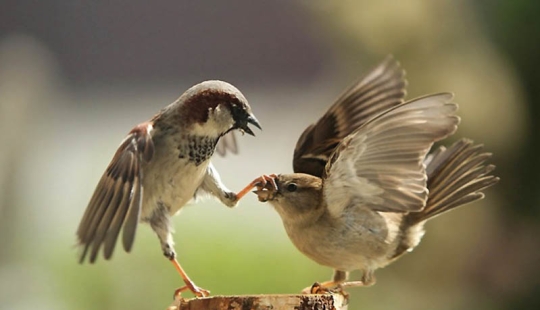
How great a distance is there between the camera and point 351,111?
2463mm

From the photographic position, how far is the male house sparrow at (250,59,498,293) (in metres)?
2.12

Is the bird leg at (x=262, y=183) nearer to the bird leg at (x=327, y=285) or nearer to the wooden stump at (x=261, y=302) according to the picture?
the bird leg at (x=327, y=285)

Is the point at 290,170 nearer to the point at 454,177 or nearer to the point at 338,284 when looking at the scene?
the point at 454,177

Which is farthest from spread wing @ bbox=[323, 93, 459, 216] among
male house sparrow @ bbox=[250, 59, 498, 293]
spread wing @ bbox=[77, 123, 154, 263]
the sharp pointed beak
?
spread wing @ bbox=[77, 123, 154, 263]

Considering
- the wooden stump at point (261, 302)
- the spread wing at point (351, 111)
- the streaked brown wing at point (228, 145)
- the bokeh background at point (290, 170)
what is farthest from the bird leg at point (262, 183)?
the bokeh background at point (290, 170)

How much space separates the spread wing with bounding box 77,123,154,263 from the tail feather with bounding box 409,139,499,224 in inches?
35.8

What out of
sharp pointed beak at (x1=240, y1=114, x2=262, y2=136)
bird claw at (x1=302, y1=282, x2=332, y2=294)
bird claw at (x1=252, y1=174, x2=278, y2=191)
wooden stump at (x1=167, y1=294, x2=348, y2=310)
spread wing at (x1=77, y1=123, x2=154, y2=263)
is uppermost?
sharp pointed beak at (x1=240, y1=114, x2=262, y2=136)

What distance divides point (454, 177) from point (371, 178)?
42 cm

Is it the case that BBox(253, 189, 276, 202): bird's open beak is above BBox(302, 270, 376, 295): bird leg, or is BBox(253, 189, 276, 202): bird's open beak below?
above

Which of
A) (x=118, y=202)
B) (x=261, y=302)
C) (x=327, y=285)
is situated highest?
(x=118, y=202)

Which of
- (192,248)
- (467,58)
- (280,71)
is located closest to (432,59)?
(467,58)

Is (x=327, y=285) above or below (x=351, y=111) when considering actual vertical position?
below

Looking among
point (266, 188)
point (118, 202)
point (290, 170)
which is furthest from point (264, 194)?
point (290, 170)

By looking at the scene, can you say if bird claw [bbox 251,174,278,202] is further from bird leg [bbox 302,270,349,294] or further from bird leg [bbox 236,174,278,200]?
bird leg [bbox 302,270,349,294]
